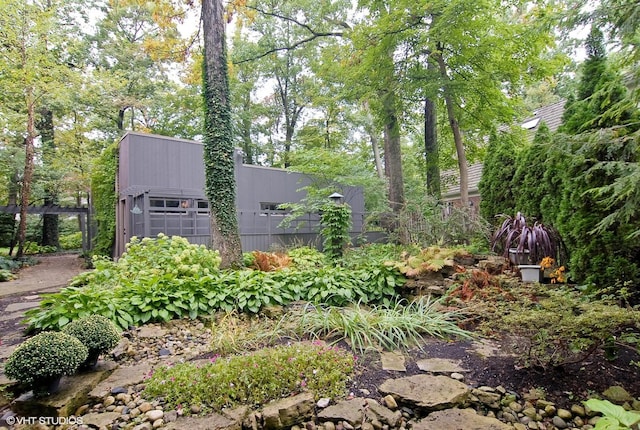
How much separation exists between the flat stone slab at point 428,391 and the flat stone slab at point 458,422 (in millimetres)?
62

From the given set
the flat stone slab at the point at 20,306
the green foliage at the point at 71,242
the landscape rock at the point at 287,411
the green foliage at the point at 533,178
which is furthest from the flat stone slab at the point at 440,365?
the green foliage at the point at 71,242

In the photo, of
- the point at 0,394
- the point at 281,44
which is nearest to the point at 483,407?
the point at 0,394

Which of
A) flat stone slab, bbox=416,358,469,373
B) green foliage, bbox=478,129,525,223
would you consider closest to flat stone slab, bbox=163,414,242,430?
flat stone slab, bbox=416,358,469,373

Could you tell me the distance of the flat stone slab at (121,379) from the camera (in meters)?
2.09

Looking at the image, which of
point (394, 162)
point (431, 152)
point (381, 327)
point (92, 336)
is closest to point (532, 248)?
point (381, 327)

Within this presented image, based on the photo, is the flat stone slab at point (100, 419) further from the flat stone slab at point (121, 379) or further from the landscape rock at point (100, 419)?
the flat stone slab at point (121, 379)

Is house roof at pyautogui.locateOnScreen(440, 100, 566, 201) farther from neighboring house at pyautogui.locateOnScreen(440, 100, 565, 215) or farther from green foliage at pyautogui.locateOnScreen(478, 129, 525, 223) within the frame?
green foliage at pyautogui.locateOnScreen(478, 129, 525, 223)

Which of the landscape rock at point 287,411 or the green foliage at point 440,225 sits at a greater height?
the green foliage at point 440,225

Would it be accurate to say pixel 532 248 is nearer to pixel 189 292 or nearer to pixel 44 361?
pixel 189 292

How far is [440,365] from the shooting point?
232 cm

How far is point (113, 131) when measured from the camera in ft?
48.9

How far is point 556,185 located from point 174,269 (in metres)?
4.79

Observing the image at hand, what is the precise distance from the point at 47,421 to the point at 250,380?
1093 millimetres

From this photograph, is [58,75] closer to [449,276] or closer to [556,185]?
[449,276]
